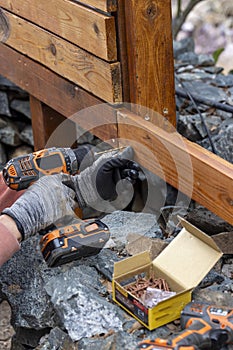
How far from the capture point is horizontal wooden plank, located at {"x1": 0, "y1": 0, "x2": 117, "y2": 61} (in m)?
3.01

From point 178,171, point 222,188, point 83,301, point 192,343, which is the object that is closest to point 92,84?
point 178,171

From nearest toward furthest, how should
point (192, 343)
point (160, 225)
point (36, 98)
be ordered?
point (192, 343)
point (160, 225)
point (36, 98)

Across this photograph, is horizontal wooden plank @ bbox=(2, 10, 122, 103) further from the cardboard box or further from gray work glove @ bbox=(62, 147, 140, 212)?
the cardboard box

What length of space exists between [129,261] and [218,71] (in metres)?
2.24

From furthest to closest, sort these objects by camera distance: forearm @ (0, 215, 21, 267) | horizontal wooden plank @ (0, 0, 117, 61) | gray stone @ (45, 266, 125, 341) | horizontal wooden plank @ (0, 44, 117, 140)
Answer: horizontal wooden plank @ (0, 44, 117, 140) < horizontal wooden plank @ (0, 0, 117, 61) < forearm @ (0, 215, 21, 267) < gray stone @ (45, 266, 125, 341)

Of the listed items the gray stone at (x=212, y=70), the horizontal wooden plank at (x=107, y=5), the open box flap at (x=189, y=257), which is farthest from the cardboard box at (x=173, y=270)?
the gray stone at (x=212, y=70)

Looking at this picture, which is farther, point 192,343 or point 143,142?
point 143,142

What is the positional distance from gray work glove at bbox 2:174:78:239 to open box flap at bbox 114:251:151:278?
393 mm

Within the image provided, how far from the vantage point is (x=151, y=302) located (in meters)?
2.48

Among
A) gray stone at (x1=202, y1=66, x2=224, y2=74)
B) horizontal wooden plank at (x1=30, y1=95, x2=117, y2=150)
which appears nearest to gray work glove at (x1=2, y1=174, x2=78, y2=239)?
horizontal wooden plank at (x1=30, y1=95, x2=117, y2=150)

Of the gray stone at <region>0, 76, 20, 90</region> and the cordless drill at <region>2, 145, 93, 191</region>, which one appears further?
the gray stone at <region>0, 76, 20, 90</region>

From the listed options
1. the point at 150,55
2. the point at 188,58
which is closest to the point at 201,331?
the point at 150,55

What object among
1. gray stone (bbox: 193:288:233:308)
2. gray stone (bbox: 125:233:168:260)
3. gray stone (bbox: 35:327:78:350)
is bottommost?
gray stone (bbox: 35:327:78:350)

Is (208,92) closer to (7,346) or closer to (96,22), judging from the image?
(96,22)
